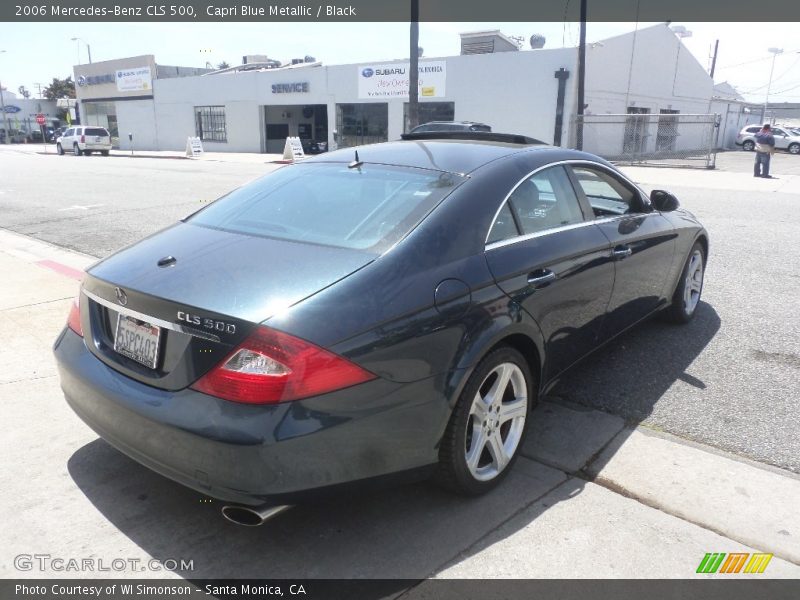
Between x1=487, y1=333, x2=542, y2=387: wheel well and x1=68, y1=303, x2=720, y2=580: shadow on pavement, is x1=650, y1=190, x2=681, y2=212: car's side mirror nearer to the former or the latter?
x1=68, y1=303, x2=720, y2=580: shadow on pavement

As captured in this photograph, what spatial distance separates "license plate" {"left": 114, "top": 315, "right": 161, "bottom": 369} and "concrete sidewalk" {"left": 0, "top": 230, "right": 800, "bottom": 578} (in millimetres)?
756

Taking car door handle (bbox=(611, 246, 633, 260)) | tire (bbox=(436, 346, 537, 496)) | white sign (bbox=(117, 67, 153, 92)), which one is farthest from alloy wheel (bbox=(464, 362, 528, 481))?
white sign (bbox=(117, 67, 153, 92))

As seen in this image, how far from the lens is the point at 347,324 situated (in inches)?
92.1

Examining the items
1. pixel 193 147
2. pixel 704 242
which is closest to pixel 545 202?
pixel 704 242

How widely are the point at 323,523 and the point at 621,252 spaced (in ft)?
8.09

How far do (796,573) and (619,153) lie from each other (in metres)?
30.3

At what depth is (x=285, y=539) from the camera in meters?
2.69

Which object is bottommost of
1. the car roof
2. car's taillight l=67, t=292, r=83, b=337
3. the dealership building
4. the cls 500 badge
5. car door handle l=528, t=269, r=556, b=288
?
car's taillight l=67, t=292, r=83, b=337

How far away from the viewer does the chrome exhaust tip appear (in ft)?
7.55

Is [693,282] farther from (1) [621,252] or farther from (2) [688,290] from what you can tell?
(1) [621,252]

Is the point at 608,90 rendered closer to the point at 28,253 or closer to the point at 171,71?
the point at 28,253

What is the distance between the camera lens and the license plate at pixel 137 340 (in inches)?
99.3

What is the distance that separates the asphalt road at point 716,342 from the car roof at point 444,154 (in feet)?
4.65

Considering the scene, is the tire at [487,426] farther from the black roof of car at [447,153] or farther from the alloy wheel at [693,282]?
the alloy wheel at [693,282]
